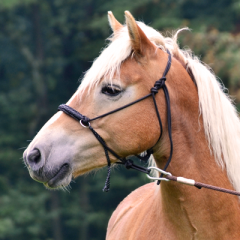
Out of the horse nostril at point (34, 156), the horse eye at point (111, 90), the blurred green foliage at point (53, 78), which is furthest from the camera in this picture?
the blurred green foliage at point (53, 78)

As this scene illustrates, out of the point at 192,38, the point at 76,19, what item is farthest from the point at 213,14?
the point at 76,19

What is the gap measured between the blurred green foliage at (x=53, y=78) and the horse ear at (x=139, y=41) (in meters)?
10.4

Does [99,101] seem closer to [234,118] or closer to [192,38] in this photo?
[234,118]

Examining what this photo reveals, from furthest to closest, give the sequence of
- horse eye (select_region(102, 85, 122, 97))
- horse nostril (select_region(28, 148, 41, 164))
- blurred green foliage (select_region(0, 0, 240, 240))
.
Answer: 1. blurred green foliage (select_region(0, 0, 240, 240))
2. horse eye (select_region(102, 85, 122, 97))
3. horse nostril (select_region(28, 148, 41, 164))

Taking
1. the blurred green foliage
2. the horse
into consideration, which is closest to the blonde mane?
the horse

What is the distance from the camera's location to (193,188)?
2.31 metres

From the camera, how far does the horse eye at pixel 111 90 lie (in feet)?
7.52

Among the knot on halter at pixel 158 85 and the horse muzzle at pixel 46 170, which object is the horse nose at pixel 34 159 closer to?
the horse muzzle at pixel 46 170

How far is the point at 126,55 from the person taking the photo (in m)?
2.34

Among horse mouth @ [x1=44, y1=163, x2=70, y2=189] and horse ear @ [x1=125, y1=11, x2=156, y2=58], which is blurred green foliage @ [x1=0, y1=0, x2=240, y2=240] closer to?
horse ear @ [x1=125, y1=11, x2=156, y2=58]

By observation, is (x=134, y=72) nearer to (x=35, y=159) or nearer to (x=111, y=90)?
(x=111, y=90)

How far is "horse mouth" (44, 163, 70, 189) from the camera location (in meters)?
2.25

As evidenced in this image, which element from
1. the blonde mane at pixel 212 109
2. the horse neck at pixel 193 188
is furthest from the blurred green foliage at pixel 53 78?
the horse neck at pixel 193 188

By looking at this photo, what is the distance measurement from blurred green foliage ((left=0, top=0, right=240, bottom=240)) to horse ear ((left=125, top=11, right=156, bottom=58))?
34.0ft
